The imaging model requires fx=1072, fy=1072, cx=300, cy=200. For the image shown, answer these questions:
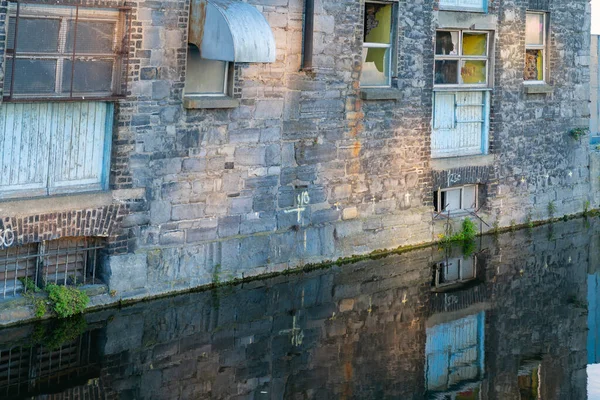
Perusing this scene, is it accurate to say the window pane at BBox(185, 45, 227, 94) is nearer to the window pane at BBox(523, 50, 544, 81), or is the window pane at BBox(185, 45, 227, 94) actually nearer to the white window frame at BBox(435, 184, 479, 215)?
the white window frame at BBox(435, 184, 479, 215)

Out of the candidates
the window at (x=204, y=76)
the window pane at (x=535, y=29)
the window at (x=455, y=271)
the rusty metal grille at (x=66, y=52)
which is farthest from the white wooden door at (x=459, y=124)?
the rusty metal grille at (x=66, y=52)

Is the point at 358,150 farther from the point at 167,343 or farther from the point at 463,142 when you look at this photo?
the point at 167,343

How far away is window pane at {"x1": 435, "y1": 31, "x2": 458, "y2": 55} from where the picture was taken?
16234mm

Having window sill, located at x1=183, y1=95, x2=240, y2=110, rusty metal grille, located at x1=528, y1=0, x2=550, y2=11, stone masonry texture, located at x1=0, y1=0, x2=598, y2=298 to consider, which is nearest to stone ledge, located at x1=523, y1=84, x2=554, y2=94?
stone masonry texture, located at x1=0, y1=0, x2=598, y2=298

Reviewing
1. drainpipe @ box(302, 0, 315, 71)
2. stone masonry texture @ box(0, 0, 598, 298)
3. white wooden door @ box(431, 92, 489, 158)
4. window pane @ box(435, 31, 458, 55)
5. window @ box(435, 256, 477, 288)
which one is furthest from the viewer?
white wooden door @ box(431, 92, 489, 158)

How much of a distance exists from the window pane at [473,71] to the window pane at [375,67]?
6.48 feet

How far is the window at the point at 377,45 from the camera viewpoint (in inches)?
590

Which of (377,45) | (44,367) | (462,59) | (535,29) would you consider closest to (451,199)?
(462,59)

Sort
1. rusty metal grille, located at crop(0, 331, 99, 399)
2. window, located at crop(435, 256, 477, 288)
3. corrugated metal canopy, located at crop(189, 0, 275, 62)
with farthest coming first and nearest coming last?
1. window, located at crop(435, 256, 477, 288)
2. corrugated metal canopy, located at crop(189, 0, 275, 62)
3. rusty metal grille, located at crop(0, 331, 99, 399)

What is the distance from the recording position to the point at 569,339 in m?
11.5

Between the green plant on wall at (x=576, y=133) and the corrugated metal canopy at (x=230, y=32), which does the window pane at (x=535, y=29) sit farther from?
the corrugated metal canopy at (x=230, y=32)

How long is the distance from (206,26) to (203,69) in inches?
29.1

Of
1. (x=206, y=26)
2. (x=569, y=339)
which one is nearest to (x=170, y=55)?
(x=206, y=26)

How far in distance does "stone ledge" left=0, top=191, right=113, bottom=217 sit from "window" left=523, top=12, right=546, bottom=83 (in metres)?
9.04
